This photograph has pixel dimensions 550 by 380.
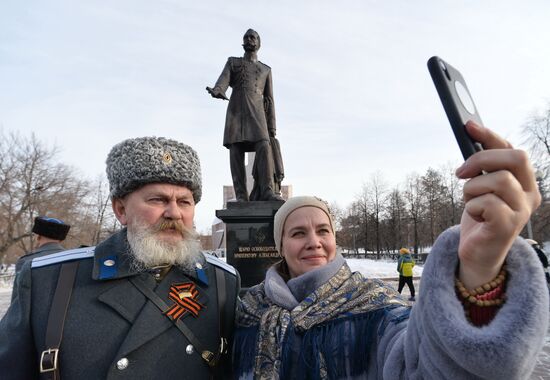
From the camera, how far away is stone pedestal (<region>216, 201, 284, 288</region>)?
6.70m

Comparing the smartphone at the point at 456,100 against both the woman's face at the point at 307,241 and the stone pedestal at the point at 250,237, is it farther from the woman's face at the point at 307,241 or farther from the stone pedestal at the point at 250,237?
the stone pedestal at the point at 250,237

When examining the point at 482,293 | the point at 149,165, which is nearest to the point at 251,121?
the point at 149,165

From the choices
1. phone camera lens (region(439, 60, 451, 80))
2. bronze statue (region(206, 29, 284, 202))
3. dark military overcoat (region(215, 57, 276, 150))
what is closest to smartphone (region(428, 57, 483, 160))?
phone camera lens (region(439, 60, 451, 80))

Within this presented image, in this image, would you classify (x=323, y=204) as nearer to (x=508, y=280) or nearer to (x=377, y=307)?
(x=377, y=307)

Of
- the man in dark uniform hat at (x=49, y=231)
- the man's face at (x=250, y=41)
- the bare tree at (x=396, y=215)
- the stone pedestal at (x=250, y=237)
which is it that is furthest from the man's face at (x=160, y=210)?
the bare tree at (x=396, y=215)

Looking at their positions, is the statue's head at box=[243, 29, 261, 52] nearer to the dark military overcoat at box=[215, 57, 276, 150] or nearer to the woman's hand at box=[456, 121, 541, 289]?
the dark military overcoat at box=[215, 57, 276, 150]

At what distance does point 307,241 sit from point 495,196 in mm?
1296

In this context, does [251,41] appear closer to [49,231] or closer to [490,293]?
[49,231]

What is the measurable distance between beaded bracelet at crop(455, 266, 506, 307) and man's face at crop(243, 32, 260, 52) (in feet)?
23.7

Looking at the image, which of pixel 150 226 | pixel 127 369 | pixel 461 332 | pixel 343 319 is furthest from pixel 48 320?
pixel 461 332

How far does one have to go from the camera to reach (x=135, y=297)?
6.06 feet

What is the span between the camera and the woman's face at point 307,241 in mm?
2043

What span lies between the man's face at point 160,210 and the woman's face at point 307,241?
559 millimetres

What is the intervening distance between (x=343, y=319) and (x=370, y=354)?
176 millimetres
